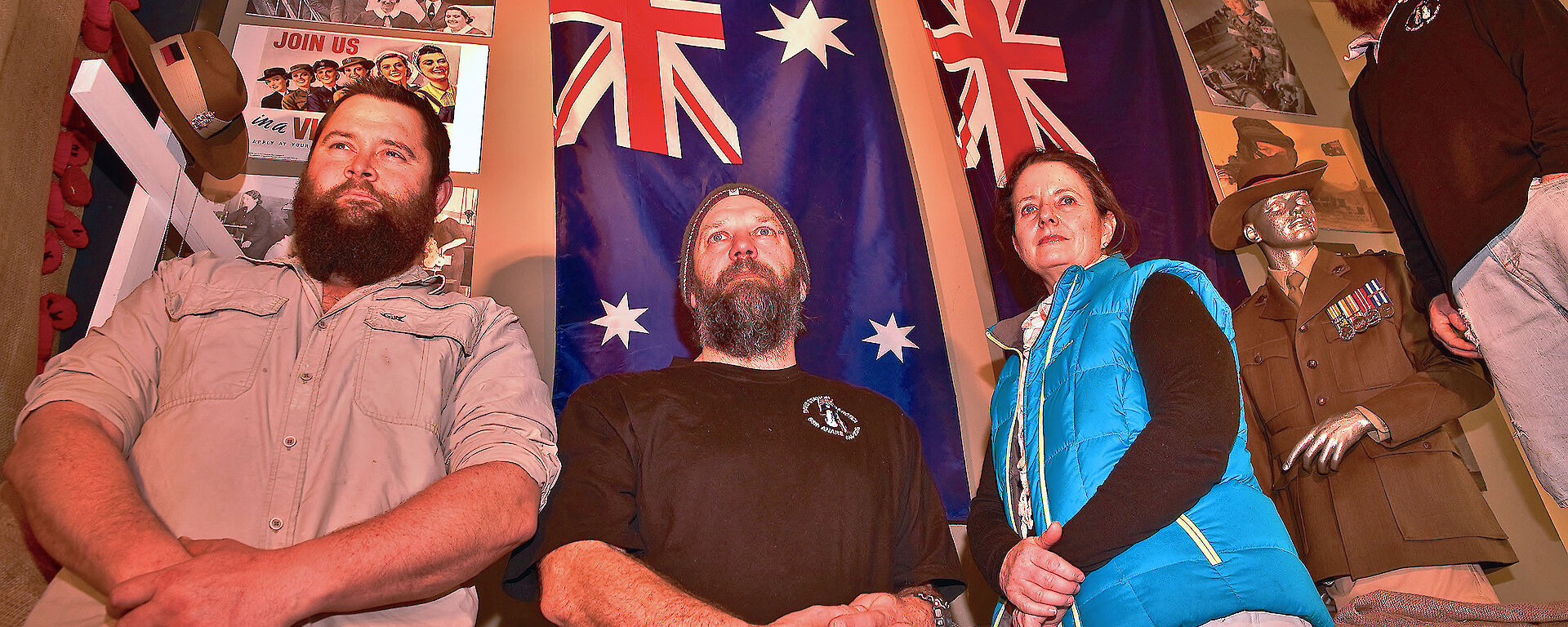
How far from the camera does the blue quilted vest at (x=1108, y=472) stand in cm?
173

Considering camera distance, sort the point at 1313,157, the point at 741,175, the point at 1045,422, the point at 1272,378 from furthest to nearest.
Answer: the point at 1313,157 < the point at 741,175 < the point at 1272,378 < the point at 1045,422

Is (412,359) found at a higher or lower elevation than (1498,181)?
lower

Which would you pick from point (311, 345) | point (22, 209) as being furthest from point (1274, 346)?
point (22, 209)

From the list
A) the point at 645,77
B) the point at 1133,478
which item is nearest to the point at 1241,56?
the point at 645,77

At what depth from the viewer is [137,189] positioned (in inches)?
87.3

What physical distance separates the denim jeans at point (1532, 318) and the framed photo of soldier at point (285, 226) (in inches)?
103

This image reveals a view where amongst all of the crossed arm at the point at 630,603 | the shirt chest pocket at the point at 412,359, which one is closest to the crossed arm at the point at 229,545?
the crossed arm at the point at 630,603

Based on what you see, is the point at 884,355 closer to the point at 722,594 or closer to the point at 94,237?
the point at 722,594

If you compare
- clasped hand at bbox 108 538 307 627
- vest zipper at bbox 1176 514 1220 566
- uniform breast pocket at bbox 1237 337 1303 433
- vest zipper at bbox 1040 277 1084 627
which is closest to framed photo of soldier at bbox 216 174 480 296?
clasped hand at bbox 108 538 307 627

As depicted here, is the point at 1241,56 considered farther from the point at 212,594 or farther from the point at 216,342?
the point at 212,594

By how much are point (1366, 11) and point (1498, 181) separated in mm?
831

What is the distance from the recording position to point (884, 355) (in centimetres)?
314

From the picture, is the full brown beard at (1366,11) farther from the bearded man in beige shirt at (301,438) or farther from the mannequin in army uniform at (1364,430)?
the bearded man in beige shirt at (301,438)

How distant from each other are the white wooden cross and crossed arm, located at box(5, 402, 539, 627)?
0.52 metres
